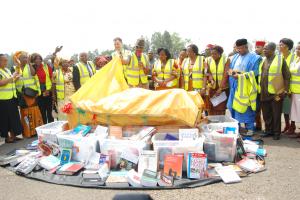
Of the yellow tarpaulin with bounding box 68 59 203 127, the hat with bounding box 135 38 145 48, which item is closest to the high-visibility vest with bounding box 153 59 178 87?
the hat with bounding box 135 38 145 48

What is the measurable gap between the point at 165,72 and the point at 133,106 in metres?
2.38

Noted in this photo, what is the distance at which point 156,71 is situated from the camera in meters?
7.20

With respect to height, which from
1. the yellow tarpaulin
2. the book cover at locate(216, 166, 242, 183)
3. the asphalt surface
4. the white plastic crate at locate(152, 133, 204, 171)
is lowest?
the asphalt surface

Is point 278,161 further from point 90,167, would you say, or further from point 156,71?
point 156,71

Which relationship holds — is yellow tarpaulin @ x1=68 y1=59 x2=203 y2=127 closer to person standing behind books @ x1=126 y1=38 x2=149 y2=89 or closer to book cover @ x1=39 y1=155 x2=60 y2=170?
book cover @ x1=39 y1=155 x2=60 y2=170

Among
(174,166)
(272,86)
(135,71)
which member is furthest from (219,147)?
(135,71)

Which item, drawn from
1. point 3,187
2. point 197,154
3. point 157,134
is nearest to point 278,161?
point 197,154

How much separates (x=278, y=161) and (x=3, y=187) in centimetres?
388

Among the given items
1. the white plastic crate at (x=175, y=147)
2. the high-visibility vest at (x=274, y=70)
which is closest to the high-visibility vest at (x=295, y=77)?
the high-visibility vest at (x=274, y=70)

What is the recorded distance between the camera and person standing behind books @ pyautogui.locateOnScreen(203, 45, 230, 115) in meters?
6.28

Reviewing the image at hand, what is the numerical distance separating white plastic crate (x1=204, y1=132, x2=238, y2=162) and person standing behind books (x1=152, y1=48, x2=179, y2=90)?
2.59 metres

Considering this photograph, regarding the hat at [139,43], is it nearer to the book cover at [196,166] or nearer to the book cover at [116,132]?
the book cover at [116,132]

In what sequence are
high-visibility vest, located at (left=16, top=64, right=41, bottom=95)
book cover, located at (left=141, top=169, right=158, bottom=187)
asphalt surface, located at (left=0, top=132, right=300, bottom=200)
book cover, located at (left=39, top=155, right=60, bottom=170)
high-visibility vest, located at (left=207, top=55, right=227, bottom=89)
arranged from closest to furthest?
asphalt surface, located at (left=0, top=132, right=300, bottom=200) → book cover, located at (left=141, top=169, right=158, bottom=187) → book cover, located at (left=39, top=155, right=60, bottom=170) → high-visibility vest, located at (left=207, top=55, right=227, bottom=89) → high-visibility vest, located at (left=16, top=64, right=41, bottom=95)

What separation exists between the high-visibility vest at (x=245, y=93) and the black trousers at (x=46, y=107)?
4124mm
